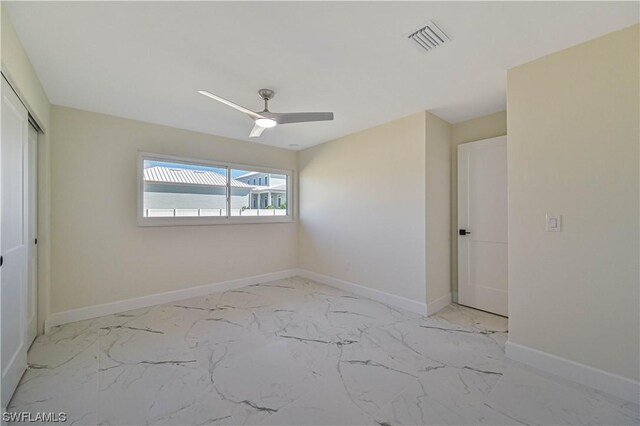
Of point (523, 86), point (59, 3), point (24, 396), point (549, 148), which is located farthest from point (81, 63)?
point (549, 148)

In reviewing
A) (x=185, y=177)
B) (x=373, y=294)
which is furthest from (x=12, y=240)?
(x=373, y=294)

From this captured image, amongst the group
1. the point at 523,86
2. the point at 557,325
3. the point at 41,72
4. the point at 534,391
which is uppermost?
the point at 41,72

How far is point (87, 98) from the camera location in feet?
9.21

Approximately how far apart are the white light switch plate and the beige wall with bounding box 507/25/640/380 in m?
0.03

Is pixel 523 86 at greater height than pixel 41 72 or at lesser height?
lesser

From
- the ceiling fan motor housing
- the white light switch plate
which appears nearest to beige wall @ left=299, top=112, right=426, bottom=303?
the white light switch plate

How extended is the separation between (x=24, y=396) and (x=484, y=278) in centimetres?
429

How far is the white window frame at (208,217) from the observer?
11.3 ft

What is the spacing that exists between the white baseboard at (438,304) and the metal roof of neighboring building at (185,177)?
328cm

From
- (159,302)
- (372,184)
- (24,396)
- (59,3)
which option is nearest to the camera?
(59,3)

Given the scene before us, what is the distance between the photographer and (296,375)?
80.3 inches

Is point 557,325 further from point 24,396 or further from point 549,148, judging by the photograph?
point 24,396

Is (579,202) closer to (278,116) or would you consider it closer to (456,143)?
(456,143)

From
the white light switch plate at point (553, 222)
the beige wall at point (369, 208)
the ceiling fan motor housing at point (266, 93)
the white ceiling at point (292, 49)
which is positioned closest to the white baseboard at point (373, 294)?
the beige wall at point (369, 208)
